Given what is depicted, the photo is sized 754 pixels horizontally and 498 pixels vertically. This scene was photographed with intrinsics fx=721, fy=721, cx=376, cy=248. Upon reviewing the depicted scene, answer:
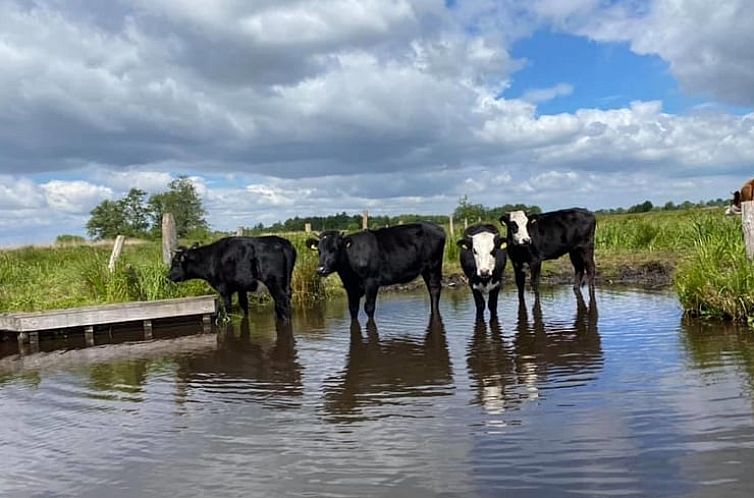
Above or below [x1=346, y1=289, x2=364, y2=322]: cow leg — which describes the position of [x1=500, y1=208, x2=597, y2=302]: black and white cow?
above

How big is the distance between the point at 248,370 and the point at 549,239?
770 centimetres

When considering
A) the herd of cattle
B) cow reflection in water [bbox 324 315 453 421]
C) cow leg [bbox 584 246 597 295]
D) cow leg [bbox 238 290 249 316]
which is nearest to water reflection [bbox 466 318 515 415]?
cow reflection in water [bbox 324 315 453 421]

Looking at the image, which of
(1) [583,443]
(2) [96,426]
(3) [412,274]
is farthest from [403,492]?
(3) [412,274]

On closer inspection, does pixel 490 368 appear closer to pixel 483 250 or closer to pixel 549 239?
pixel 483 250

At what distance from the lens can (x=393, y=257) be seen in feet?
40.1

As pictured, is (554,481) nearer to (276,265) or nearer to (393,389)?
(393,389)

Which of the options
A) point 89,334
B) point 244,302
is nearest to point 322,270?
point 244,302

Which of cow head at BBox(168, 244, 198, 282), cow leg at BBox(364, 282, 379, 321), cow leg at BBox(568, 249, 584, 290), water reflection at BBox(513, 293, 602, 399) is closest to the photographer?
water reflection at BBox(513, 293, 602, 399)

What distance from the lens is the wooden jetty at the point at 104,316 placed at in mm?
10992

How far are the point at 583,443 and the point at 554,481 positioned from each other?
2.20ft

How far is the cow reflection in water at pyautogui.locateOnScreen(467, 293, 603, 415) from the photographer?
240 inches

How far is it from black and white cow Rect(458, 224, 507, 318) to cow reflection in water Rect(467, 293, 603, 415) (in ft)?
2.29

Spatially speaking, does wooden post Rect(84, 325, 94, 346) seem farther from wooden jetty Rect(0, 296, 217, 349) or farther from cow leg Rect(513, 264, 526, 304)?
cow leg Rect(513, 264, 526, 304)

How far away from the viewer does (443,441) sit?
4789mm
